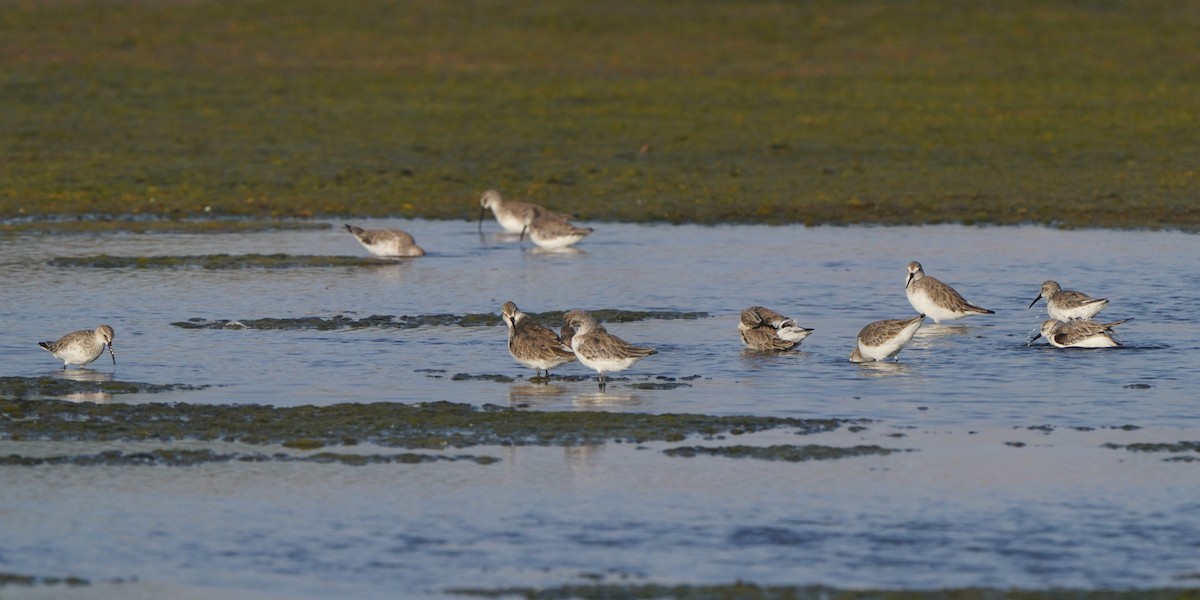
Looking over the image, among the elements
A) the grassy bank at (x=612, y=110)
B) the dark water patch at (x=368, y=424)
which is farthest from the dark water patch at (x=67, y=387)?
the grassy bank at (x=612, y=110)

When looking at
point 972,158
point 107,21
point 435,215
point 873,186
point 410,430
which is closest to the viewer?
point 410,430

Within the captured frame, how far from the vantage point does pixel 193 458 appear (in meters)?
12.6

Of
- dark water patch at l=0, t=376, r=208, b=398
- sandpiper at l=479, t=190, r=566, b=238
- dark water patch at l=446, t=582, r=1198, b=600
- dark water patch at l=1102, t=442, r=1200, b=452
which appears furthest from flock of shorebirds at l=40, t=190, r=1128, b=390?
sandpiper at l=479, t=190, r=566, b=238

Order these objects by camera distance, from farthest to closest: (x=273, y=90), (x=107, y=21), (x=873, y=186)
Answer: (x=107, y=21)
(x=273, y=90)
(x=873, y=186)

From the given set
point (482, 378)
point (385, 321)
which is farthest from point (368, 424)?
point (385, 321)

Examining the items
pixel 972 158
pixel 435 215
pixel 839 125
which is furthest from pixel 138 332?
pixel 839 125

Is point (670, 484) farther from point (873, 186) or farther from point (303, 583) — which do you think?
point (873, 186)

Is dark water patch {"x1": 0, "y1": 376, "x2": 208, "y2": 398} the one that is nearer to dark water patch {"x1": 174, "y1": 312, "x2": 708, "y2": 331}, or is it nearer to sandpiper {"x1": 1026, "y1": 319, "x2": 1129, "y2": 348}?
dark water patch {"x1": 174, "y1": 312, "x2": 708, "y2": 331}

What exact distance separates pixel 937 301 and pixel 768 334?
7.91 feet

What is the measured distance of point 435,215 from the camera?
93.7 ft

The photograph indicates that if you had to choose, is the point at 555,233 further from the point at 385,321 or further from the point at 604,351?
the point at 604,351

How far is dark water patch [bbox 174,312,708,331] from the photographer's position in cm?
1830

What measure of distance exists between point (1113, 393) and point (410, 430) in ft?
17.9

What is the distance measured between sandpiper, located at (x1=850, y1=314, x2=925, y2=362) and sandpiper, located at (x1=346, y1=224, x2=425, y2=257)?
28.0 ft
